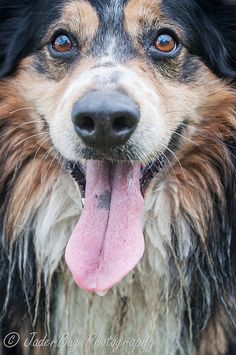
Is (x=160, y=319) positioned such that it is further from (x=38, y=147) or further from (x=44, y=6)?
(x=44, y=6)

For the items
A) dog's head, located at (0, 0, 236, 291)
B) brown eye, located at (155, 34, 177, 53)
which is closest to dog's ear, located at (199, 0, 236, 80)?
dog's head, located at (0, 0, 236, 291)

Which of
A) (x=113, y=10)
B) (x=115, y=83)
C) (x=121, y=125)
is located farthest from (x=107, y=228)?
(x=113, y=10)

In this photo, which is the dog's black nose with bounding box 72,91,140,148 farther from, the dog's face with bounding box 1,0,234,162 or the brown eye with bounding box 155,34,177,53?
the brown eye with bounding box 155,34,177,53

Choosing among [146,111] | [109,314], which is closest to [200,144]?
[146,111]

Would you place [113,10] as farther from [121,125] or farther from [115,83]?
[121,125]

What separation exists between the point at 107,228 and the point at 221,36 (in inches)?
49.4

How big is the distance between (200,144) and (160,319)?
97 cm

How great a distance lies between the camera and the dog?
356 cm

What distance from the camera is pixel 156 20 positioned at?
11.7ft

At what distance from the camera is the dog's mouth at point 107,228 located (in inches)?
130

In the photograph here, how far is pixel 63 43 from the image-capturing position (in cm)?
364

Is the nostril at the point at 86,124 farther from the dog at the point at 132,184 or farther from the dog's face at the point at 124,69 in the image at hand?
the dog at the point at 132,184

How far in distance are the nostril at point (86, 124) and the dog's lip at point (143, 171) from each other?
1.02ft

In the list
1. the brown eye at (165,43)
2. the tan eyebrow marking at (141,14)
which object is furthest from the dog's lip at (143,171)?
the tan eyebrow marking at (141,14)
